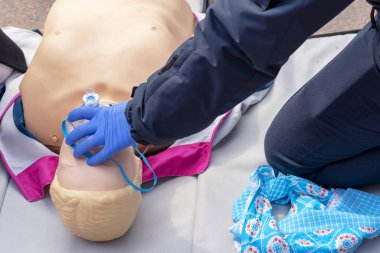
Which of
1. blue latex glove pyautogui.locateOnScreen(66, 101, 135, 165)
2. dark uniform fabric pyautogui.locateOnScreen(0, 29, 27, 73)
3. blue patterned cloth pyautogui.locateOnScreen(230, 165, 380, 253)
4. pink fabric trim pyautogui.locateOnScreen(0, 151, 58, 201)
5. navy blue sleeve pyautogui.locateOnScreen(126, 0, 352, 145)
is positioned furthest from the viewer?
dark uniform fabric pyautogui.locateOnScreen(0, 29, 27, 73)

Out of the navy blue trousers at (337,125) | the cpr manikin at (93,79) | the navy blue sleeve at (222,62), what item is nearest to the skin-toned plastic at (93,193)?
the cpr manikin at (93,79)

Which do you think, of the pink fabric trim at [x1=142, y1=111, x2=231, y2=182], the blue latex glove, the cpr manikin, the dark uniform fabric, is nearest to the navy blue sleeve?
the blue latex glove

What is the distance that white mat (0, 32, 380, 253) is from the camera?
1.18 metres

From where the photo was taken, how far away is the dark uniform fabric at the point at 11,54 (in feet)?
4.52

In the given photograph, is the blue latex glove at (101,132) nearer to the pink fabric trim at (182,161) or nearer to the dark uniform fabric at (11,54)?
the pink fabric trim at (182,161)

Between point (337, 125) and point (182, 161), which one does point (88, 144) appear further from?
point (337, 125)

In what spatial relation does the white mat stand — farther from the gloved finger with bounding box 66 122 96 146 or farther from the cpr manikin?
the gloved finger with bounding box 66 122 96 146

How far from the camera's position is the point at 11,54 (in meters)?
1.42

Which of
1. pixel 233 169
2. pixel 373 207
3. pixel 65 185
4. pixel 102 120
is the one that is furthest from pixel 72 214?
pixel 373 207

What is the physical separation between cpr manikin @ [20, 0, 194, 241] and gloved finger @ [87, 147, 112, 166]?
17 millimetres

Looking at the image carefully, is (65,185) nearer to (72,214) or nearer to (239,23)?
(72,214)

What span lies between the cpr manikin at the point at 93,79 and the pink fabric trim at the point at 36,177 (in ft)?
0.17

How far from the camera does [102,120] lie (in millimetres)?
1034

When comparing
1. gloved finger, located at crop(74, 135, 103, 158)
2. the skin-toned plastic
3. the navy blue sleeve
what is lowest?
the skin-toned plastic
